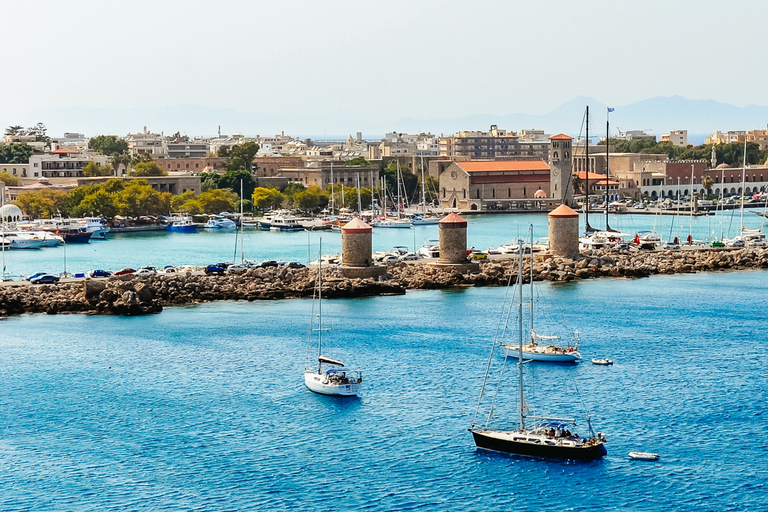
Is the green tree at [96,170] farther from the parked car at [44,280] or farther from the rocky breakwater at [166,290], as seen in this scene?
the parked car at [44,280]

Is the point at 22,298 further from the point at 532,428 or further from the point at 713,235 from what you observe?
the point at 713,235

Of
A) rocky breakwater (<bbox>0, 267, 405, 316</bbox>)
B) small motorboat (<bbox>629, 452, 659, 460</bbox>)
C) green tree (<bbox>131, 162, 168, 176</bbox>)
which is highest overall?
green tree (<bbox>131, 162, 168, 176</bbox>)

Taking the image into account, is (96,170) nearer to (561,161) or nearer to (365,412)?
(561,161)

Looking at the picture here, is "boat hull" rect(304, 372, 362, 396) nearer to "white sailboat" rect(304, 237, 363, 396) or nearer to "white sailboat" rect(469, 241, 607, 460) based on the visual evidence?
"white sailboat" rect(304, 237, 363, 396)

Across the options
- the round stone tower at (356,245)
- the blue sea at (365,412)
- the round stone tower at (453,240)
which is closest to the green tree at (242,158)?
the round stone tower at (453,240)

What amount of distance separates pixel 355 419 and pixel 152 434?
3114 millimetres

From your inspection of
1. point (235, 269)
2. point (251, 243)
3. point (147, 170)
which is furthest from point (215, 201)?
point (235, 269)

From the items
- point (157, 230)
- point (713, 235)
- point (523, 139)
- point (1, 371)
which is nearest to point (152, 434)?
point (1, 371)

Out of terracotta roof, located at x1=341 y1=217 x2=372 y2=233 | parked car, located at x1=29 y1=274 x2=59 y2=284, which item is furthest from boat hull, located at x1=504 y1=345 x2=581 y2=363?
parked car, located at x1=29 y1=274 x2=59 y2=284

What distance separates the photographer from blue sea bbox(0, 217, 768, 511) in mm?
15430

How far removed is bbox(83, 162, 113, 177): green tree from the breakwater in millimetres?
42852

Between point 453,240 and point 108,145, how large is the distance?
66259 mm

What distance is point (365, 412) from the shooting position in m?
18.9

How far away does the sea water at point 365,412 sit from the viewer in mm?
15422
